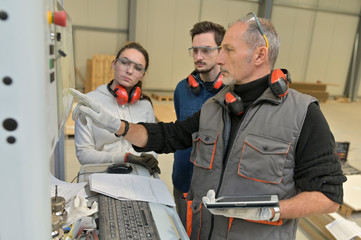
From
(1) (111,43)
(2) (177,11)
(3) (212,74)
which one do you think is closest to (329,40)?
(2) (177,11)

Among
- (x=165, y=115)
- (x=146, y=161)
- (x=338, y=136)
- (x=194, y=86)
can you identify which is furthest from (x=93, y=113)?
(x=338, y=136)

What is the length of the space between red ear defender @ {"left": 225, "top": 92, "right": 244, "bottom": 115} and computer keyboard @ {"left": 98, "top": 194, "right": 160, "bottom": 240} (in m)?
0.61

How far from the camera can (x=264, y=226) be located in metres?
1.27

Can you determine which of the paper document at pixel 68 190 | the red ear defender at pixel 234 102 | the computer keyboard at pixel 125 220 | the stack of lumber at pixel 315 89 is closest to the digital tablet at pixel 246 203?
the computer keyboard at pixel 125 220

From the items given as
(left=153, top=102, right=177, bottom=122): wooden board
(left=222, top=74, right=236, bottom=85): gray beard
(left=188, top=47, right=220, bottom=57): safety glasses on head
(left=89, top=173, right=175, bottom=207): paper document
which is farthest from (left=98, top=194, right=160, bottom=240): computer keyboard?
(left=153, top=102, right=177, bottom=122): wooden board

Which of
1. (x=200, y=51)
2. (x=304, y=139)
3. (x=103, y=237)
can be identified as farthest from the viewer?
(x=200, y=51)

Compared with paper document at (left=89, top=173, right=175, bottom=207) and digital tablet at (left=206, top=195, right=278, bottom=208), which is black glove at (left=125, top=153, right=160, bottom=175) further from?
digital tablet at (left=206, top=195, right=278, bottom=208)

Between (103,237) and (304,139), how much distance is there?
0.89 metres

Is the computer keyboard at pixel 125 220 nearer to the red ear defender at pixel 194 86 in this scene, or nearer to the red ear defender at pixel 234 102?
the red ear defender at pixel 234 102

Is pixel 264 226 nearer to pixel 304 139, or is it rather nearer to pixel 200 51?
pixel 304 139

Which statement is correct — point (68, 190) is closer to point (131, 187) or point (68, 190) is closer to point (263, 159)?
point (131, 187)

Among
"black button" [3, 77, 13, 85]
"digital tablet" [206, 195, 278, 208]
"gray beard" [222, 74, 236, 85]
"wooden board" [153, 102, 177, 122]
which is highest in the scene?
"black button" [3, 77, 13, 85]

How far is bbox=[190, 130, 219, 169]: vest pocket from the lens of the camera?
4.60 ft

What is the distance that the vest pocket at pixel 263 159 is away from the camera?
48.6 inches
